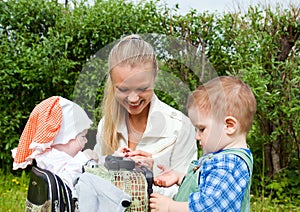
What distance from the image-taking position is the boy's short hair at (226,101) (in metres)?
2.23

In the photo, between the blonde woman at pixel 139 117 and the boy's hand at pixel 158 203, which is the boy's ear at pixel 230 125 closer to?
the blonde woman at pixel 139 117

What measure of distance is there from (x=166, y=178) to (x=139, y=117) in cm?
25

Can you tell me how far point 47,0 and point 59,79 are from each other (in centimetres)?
119

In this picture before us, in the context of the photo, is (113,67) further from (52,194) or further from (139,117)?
(52,194)

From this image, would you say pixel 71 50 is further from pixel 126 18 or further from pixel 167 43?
pixel 167 43

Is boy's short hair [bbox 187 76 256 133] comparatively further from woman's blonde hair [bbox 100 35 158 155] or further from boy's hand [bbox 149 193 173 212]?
boy's hand [bbox 149 193 173 212]

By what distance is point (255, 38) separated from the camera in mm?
5367

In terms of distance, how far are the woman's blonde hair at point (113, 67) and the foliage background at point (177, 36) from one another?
2687 mm

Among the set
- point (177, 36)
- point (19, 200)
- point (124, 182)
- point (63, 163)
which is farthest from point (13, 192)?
point (124, 182)

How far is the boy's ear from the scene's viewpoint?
2238mm

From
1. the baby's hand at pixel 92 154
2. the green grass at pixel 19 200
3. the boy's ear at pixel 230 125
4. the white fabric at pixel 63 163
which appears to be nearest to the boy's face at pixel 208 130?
the boy's ear at pixel 230 125

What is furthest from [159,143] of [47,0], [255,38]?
[47,0]

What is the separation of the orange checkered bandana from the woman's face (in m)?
0.77

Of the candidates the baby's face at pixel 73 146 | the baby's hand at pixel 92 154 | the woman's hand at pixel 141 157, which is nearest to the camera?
the woman's hand at pixel 141 157
